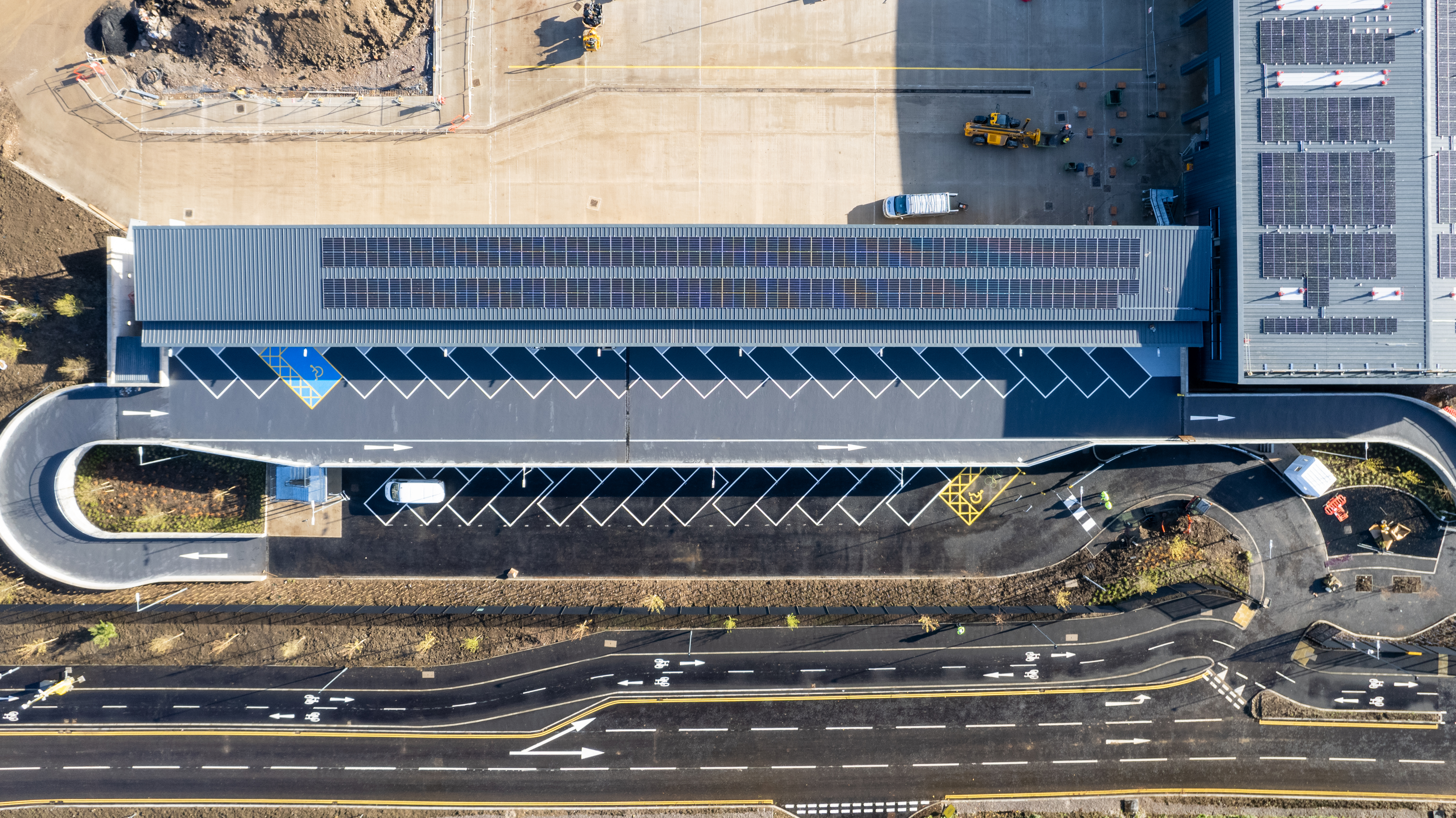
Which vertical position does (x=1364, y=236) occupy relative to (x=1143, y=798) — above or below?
above

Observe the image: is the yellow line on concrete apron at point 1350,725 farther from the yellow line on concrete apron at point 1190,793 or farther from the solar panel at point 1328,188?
the solar panel at point 1328,188

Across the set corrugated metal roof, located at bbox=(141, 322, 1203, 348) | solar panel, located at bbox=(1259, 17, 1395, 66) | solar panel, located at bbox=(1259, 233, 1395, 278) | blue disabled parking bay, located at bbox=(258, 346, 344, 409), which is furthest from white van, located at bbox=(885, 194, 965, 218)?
blue disabled parking bay, located at bbox=(258, 346, 344, 409)

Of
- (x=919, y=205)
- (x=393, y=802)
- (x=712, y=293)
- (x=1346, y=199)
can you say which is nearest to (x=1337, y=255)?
(x=1346, y=199)

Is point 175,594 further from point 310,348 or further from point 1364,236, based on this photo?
point 1364,236

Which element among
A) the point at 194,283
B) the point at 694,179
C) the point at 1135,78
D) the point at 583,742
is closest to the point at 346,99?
the point at 194,283

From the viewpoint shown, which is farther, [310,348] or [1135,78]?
[1135,78]

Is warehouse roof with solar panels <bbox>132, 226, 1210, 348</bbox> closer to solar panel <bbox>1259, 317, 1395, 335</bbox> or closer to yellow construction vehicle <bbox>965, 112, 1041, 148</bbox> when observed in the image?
solar panel <bbox>1259, 317, 1395, 335</bbox>

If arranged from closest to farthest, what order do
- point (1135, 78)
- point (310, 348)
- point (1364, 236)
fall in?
point (1364, 236)
point (310, 348)
point (1135, 78)
